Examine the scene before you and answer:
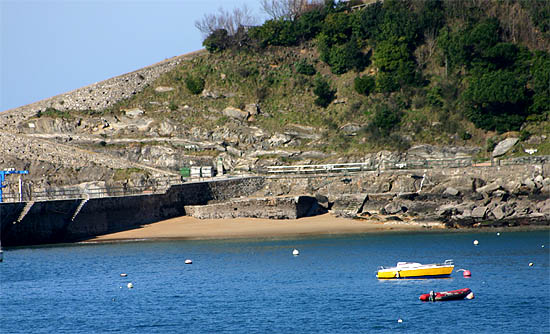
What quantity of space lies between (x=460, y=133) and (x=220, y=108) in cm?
1980

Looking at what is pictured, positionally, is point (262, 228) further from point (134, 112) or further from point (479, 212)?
point (134, 112)

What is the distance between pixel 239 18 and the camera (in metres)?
75.6

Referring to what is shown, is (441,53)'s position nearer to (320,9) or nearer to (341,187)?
(320,9)

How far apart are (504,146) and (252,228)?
20.6 metres

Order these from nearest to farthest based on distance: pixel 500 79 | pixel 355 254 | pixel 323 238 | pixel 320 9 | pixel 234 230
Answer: pixel 355 254 → pixel 323 238 → pixel 234 230 → pixel 500 79 → pixel 320 9

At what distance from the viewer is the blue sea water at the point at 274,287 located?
84.4ft

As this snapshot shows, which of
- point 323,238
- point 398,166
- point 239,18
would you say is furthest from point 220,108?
point 323,238

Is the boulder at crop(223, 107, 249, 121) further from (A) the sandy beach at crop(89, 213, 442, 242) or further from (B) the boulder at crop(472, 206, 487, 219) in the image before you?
(B) the boulder at crop(472, 206, 487, 219)

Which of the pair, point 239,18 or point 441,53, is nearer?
point 441,53

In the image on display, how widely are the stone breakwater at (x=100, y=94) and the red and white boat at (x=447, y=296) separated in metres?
46.0

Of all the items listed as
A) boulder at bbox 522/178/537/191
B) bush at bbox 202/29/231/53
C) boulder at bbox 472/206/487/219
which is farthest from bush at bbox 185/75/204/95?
boulder at bbox 522/178/537/191

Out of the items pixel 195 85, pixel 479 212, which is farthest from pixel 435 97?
pixel 195 85

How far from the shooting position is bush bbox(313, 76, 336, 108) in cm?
6569

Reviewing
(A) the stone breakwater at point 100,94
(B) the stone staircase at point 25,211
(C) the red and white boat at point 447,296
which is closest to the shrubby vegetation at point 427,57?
(A) the stone breakwater at point 100,94
